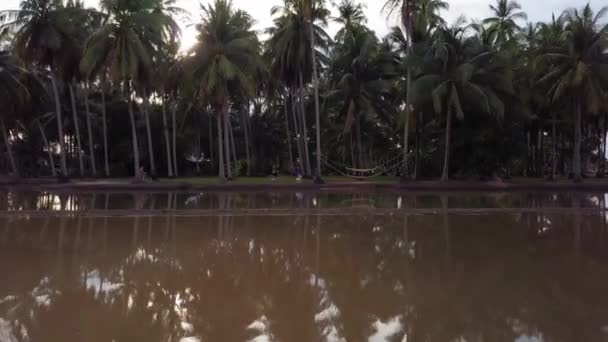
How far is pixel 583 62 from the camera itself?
26.2 metres

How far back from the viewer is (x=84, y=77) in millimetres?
27969

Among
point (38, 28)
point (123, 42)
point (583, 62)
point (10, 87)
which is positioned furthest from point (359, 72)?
point (10, 87)

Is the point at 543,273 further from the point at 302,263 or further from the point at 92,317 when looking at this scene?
the point at 92,317

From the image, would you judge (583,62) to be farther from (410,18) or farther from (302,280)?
(302,280)

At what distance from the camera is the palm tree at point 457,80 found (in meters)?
25.1

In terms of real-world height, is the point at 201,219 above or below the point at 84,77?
below

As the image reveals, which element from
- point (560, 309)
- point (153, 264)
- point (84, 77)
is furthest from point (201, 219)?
point (84, 77)

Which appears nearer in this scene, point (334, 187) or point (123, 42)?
point (123, 42)

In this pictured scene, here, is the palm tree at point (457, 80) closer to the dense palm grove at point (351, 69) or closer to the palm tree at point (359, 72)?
the dense palm grove at point (351, 69)

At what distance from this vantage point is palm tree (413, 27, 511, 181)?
2510 cm

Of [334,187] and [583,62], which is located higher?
[583,62]

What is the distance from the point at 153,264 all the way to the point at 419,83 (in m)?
21.4

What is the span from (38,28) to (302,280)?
2579 centimetres

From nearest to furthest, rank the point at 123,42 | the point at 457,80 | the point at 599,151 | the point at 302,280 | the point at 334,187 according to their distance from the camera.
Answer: the point at 302,280, the point at 123,42, the point at 334,187, the point at 457,80, the point at 599,151
